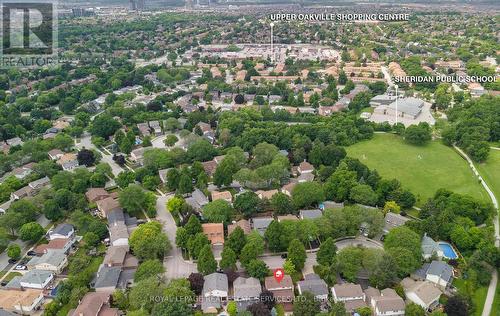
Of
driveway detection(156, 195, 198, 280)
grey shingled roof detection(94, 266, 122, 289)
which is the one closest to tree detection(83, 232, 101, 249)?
grey shingled roof detection(94, 266, 122, 289)

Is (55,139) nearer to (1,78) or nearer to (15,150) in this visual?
(15,150)

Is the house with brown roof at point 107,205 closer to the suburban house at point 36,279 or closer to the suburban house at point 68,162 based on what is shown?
the suburban house at point 36,279

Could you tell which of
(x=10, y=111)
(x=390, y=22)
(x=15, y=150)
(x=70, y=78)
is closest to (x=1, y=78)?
(x=70, y=78)

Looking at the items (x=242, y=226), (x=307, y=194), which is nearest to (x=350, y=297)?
(x=242, y=226)

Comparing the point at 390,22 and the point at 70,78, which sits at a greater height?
the point at 390,22

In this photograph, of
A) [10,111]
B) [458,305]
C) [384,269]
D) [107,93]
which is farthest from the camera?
[107,93]

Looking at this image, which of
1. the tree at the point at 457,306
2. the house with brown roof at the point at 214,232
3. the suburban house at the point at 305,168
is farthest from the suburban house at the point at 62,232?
the tree at the point at 457,306
